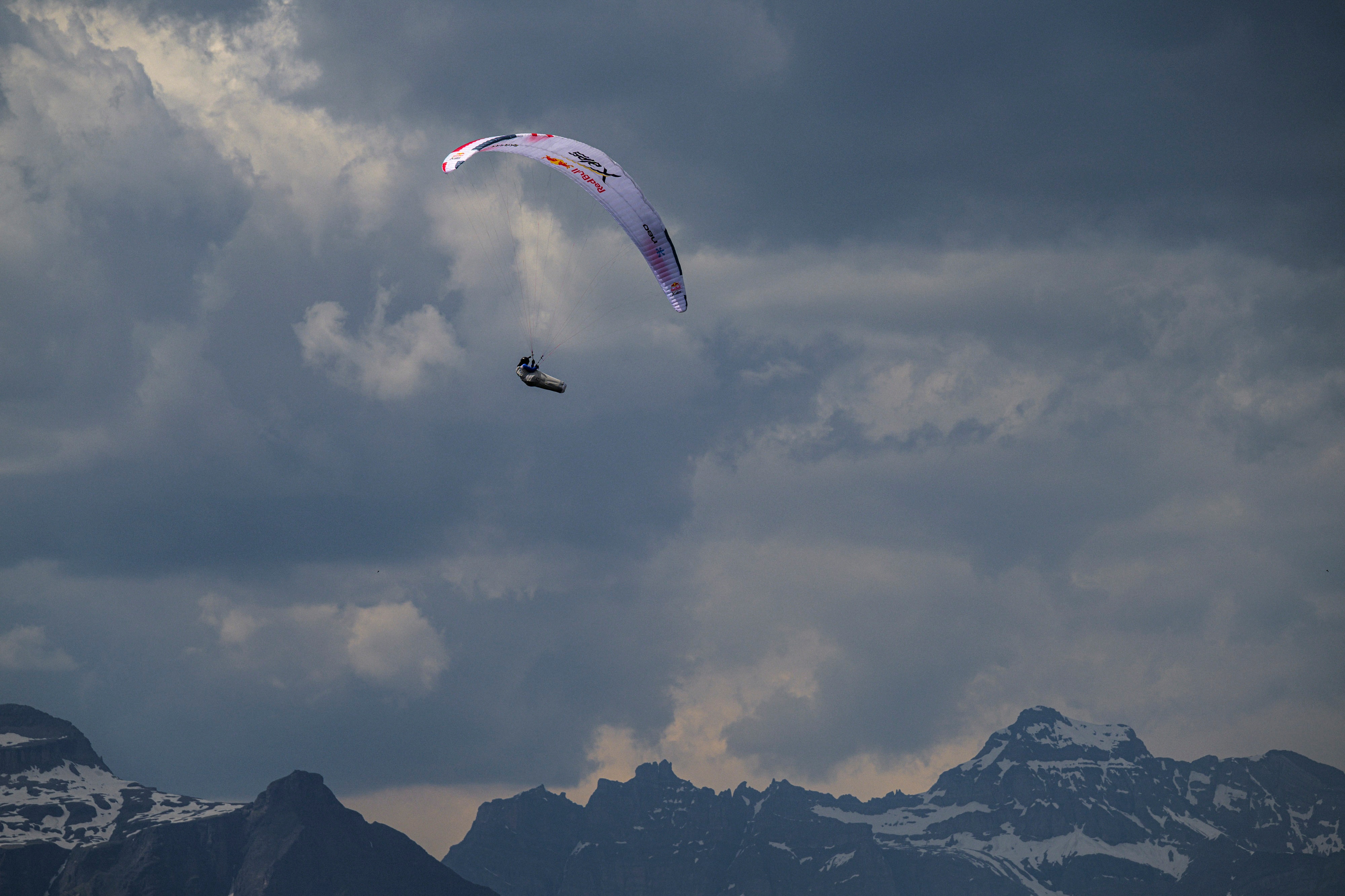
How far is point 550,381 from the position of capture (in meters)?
125

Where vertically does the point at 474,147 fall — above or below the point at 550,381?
above

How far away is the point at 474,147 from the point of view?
127438 mm

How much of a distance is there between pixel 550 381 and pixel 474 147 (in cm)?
2261

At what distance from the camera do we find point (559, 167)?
12506 centimetres

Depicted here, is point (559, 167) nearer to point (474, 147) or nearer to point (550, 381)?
point (474, 147)

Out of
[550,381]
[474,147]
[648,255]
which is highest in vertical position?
[474,147]

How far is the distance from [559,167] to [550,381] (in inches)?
752

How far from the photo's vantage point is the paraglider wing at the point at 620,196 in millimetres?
125250

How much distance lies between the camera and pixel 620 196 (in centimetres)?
12544

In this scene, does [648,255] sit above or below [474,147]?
below

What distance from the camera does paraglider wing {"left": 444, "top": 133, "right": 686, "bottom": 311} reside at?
125250 millimetres

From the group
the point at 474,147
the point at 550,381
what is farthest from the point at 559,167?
the point at 550,381

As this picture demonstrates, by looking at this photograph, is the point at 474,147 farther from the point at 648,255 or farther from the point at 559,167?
the point at 648,255

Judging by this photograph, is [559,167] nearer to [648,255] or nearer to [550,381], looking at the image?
[648,255]
